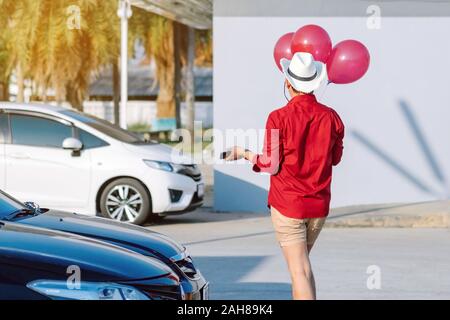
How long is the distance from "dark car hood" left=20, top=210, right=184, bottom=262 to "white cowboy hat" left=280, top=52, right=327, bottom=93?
1339 mm

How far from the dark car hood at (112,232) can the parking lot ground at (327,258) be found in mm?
2164

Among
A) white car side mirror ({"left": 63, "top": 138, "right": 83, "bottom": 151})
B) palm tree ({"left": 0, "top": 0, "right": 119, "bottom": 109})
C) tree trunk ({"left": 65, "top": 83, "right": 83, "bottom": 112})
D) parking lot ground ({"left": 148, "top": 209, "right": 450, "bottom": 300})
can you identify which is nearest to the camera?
parking lot ground ({"left": 148, "top": 209, "right": 450, "bottom": 300})

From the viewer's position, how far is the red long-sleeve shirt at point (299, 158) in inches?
299

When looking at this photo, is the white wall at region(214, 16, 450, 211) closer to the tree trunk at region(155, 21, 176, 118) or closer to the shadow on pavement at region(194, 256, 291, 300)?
the shadow on pavement at region(194, 256, 291, 300)

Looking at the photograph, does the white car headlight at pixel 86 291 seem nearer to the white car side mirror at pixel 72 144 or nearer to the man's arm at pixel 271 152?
the man's arm at pixel 271 152

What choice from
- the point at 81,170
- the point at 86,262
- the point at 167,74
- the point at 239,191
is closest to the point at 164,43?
the point at 167,74

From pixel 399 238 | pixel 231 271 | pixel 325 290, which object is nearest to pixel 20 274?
pixel 325 290

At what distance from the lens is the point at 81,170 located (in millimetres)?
15305

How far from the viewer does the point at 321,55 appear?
36.4 ft

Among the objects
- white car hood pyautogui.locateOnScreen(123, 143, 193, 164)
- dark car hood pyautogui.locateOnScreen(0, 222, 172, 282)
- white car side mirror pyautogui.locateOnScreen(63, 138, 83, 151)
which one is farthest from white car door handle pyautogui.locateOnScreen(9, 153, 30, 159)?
dark car hood pyautogui.locateOnScreen(0, 222, 172, 282)

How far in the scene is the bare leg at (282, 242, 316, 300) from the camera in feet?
24.8

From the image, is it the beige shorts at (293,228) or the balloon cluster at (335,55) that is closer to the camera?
the beige shorts at (293,228)

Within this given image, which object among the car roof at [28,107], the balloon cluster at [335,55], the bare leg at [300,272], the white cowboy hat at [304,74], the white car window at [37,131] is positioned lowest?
the bare leg at [300,272]

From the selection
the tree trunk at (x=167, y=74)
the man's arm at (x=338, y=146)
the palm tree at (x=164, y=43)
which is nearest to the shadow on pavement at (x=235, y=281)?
the man's arm at (x=338, y=146)
